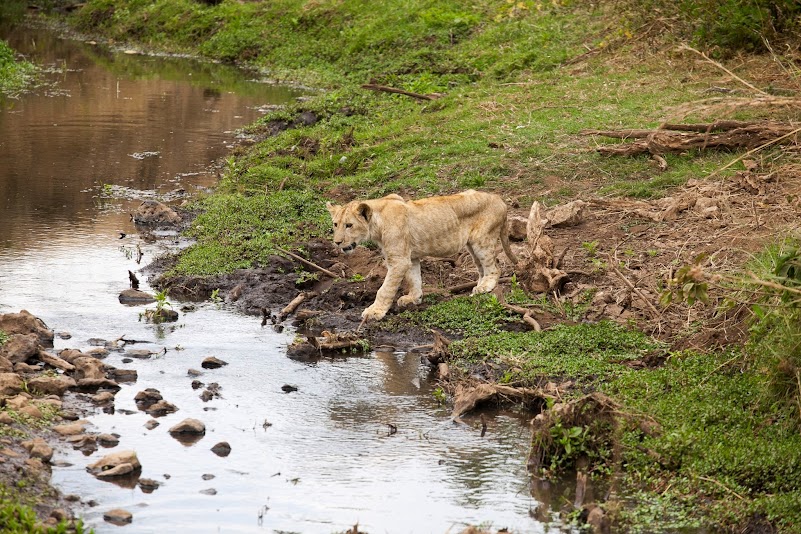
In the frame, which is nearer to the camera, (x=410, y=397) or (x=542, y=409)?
(x=542, y=409)

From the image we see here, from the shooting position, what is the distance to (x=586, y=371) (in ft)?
32.8

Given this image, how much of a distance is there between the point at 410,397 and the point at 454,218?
2537 mm

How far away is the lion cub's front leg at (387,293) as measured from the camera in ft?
38.5

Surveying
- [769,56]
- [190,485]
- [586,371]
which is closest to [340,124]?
[769,56]

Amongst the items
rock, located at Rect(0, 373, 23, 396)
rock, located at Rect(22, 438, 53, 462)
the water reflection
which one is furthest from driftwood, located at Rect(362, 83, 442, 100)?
rock, located at Rect(22, 438, 53, 462)

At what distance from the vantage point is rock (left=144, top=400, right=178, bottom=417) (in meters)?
9.39

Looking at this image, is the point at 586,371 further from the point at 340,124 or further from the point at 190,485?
the point at 340,124

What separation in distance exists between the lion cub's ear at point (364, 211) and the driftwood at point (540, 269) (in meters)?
1.84

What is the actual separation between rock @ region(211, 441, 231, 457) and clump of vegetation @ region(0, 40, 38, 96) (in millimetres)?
19824

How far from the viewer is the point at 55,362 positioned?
10.1 m

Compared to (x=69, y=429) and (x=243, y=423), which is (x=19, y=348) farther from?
(x=243, y=423)

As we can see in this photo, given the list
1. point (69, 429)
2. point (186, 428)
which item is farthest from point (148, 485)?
point (69, 429)

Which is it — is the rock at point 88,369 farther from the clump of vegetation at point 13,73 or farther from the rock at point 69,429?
the clump of vegetation at point 13,73

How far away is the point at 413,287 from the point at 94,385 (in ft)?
12.4
